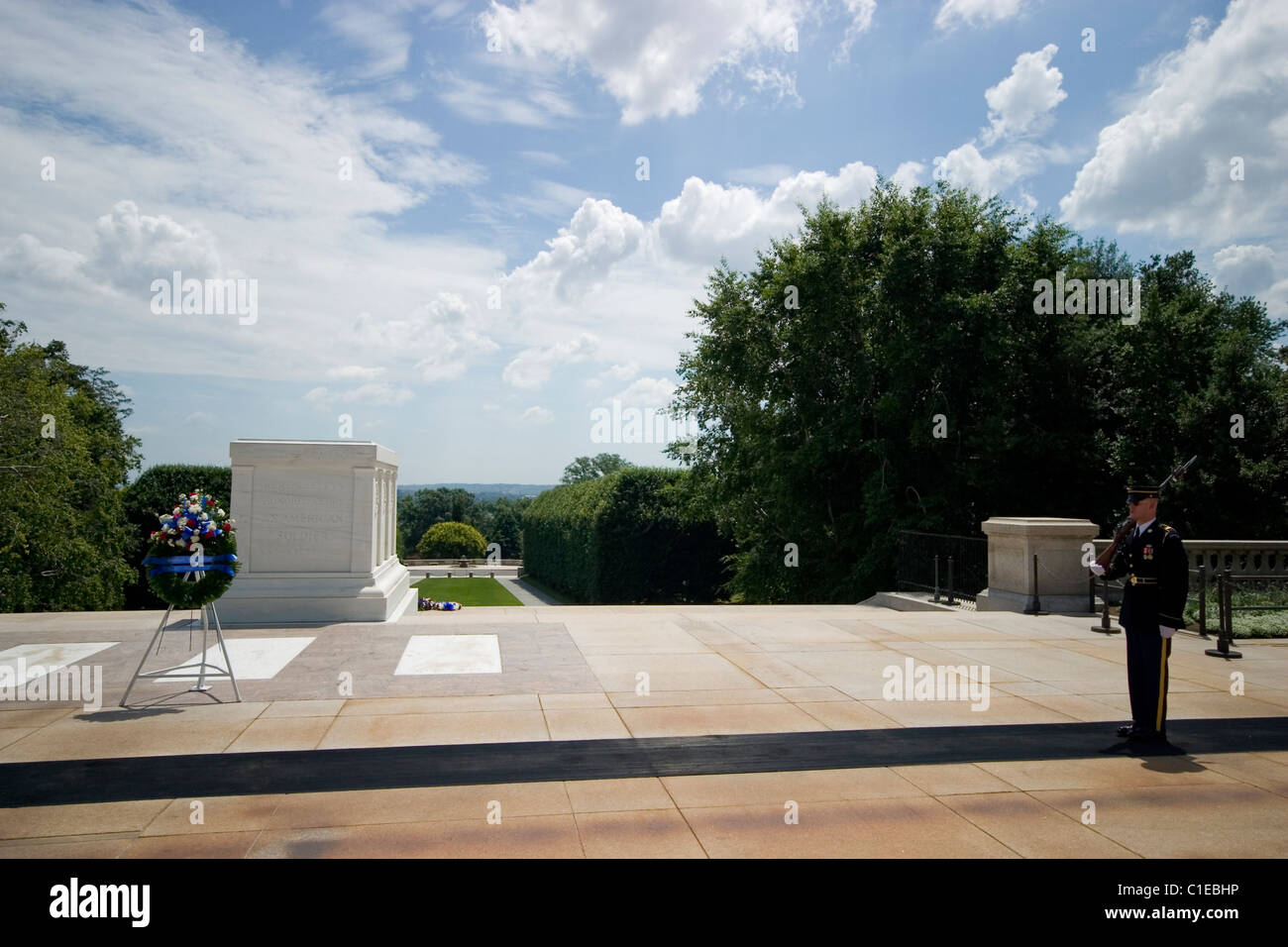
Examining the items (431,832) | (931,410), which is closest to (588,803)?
(431,832)

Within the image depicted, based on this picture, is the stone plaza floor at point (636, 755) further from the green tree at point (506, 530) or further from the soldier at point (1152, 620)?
the green tree at point (506, 530)

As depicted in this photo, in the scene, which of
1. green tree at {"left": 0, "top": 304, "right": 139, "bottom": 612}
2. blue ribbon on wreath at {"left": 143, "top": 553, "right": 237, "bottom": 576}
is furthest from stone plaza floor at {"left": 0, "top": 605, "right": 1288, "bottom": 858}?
green tree at {"left": 0, "top": 304, "right": 139, "bottom": 612}

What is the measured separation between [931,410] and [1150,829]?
1715 cm

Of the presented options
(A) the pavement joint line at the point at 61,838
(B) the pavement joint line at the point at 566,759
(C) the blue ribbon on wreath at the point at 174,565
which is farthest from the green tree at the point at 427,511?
(A) the pavement joint line at the point at 61,838

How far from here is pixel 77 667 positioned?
320 inches

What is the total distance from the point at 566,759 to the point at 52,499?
93.8 feet

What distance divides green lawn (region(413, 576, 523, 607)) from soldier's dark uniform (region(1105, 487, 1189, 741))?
3163cm

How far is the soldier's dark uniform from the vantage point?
6.08 meters

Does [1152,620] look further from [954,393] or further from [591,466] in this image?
[591,466]

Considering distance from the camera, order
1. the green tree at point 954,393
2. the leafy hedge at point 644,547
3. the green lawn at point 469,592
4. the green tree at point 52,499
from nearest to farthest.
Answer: the green tree at point 954,393, the green tree at point 52,499, the leafy hedge at point 644,547, the green lawn at point 469,592

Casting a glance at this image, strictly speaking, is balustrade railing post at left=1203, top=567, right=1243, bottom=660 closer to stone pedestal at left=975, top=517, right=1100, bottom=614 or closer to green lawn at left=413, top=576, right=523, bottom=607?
stone pedestal at left=975, top=517, right=1100, bottom=614

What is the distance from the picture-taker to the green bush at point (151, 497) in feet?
97.0

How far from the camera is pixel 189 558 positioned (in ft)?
24.2

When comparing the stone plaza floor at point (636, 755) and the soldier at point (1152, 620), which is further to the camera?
the soldier at point (1152, 620)
